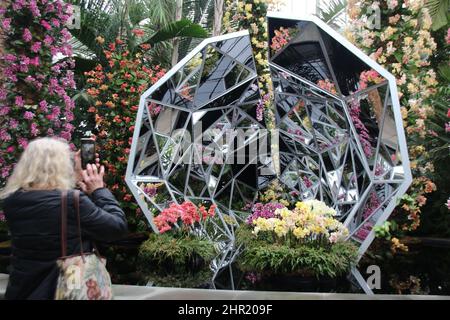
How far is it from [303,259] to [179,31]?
8298 mm

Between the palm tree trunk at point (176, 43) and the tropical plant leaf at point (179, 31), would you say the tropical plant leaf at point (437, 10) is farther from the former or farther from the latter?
the palm tree trunk at point (176, 43)

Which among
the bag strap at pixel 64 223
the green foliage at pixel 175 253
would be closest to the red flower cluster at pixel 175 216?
the green foliage at pixel 175 253

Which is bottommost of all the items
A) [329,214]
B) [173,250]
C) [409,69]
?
[173,250]

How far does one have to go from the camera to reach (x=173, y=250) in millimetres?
6461

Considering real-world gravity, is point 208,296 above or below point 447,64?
below

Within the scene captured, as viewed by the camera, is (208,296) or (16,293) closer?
(16,293)

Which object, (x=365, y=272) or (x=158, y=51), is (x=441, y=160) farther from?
(x=158, y=51)

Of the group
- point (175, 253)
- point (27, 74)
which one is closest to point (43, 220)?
point (175, 253)

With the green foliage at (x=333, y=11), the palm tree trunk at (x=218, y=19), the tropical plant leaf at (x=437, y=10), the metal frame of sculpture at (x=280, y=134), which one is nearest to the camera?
the metal frame of sculpture at (x=280, y=134)

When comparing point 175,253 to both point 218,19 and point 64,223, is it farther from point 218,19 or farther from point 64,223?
point 218,19

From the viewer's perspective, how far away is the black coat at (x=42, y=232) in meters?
2.65

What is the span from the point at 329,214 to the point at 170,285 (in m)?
2.09

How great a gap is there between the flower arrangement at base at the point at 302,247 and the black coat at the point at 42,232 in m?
3.22
